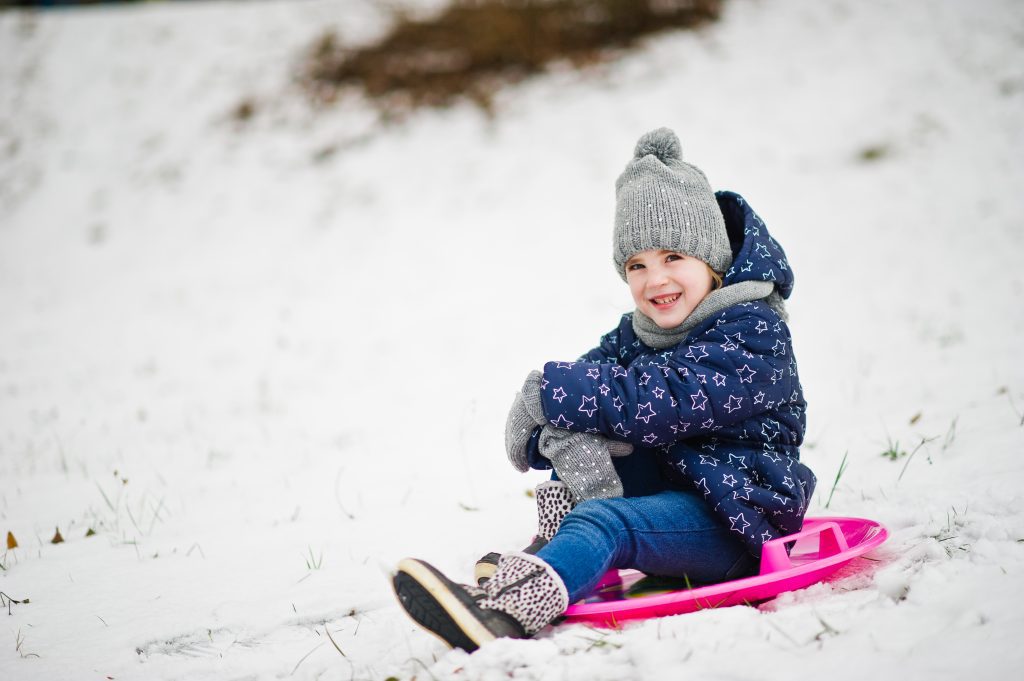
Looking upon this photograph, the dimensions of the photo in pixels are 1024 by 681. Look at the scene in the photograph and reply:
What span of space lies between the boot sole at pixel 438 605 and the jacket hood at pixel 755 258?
53.5 inches

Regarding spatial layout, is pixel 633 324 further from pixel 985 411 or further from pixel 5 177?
pixel 5 177

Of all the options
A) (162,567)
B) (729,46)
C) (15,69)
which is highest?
(15,69)

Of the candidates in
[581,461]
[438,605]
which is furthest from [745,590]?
[438,605]

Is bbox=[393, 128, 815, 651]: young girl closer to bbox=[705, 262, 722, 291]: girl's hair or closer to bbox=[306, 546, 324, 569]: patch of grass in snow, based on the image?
bbox=[705, 262, 722, 291]: girl's hair

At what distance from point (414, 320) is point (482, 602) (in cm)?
551

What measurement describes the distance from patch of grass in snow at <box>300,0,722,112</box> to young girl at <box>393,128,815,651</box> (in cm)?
955

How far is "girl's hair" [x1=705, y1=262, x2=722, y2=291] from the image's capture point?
8.06 feet

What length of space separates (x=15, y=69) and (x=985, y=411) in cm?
1822

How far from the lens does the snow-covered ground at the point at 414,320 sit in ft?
6.75

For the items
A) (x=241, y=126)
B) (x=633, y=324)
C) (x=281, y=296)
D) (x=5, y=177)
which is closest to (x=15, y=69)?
(x=5, y=177)

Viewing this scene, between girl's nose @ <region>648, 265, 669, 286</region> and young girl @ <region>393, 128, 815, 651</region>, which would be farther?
girl's nose @ <region>648, 265, 669, 286</region>

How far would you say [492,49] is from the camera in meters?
12.1

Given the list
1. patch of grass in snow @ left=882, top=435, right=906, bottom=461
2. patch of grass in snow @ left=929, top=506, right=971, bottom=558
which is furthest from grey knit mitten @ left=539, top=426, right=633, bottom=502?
patch of grass in snow @ left=882, top=435, right=906, bottom=461

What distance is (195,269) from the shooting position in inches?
368
